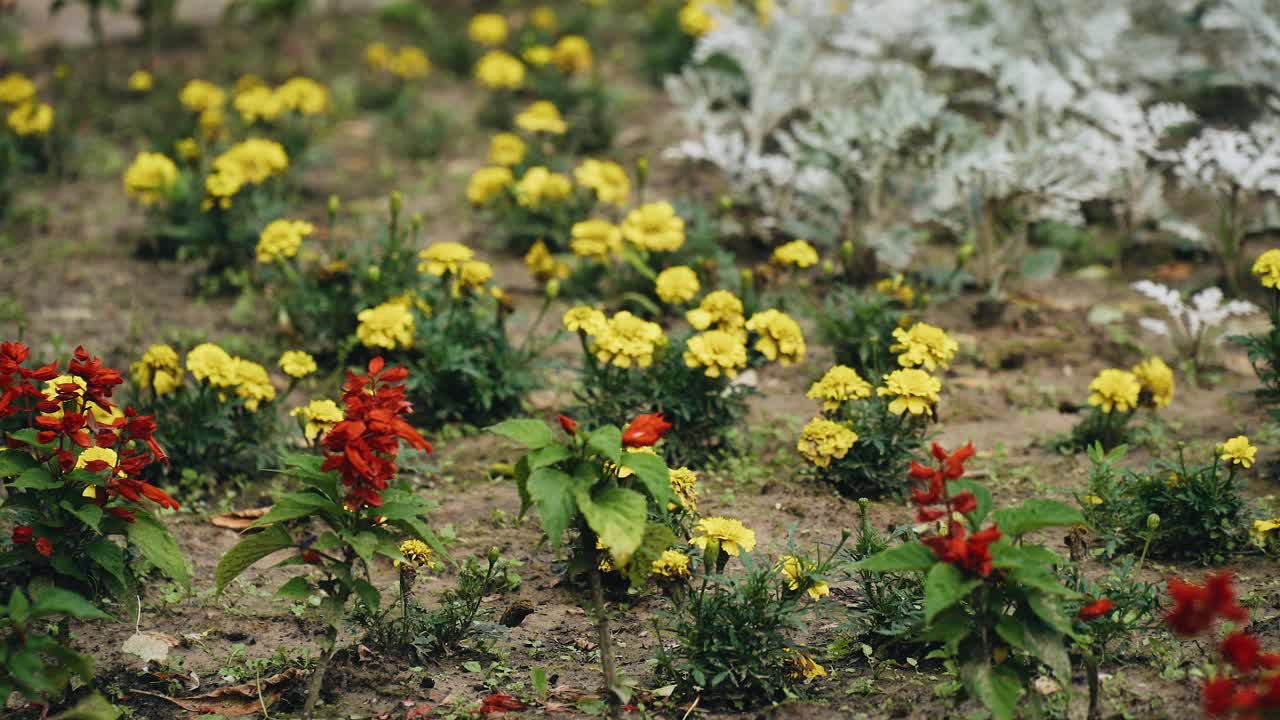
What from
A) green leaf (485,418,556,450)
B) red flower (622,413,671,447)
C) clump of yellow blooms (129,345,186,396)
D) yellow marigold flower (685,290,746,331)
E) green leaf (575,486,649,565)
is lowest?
clump of yellow blooms (129,345,186,396)

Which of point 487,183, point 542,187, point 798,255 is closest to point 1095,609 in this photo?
point 798,255

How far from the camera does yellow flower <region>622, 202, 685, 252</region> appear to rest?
4.84 meters

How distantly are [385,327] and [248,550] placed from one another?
1.51m

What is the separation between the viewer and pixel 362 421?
9.19ft

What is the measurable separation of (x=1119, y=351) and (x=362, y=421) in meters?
3.31

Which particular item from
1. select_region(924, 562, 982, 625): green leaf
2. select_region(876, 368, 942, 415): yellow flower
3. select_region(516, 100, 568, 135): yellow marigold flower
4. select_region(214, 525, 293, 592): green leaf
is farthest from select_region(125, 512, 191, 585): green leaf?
select_region(516, 100, 568, 135): yellow marigold flower

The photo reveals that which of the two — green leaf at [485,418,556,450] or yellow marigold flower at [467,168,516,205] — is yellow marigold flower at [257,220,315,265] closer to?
yellow marigold flower at [467,168,516,205]

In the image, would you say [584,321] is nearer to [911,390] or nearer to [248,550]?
[911,390]

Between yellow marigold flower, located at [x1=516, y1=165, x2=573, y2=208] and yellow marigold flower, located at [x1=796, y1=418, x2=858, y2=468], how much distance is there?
7.15ft

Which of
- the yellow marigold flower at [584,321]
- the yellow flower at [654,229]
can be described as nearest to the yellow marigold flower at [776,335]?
the yellow marigold flower at [584,321]

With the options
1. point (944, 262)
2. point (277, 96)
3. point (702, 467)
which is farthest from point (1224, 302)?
point (277, 96)

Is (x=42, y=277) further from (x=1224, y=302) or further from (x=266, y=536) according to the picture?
(x=1224, y=302)

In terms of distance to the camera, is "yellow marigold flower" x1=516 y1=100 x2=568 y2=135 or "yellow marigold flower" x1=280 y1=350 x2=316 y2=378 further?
"yellow marigold flower" x1=516 y1=100 x2=568 y2=135

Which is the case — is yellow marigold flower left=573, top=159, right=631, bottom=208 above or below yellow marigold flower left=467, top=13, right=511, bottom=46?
below
